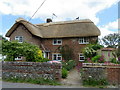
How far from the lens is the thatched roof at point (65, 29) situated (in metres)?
18.1

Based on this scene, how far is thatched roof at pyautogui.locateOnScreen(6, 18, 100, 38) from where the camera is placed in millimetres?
18078

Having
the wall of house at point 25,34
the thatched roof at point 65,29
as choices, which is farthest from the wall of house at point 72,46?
the wall of house at point 25,34

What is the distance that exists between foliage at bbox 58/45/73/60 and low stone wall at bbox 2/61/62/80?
36.1 ft

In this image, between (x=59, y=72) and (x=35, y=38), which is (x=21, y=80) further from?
(x=35, y=38)

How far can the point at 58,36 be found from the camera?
19.3 metres

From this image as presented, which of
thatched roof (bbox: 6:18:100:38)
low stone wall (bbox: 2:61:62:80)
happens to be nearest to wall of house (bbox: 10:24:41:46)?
thatched roof (bbox: 6:18:100:38)

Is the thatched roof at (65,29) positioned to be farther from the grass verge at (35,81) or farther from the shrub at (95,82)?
the shrub at (95,82)

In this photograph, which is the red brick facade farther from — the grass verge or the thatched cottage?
the grass verge

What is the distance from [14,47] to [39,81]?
13.1 ft

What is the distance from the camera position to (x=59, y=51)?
19.2 meters

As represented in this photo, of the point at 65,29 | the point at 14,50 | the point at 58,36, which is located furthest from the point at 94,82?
the point at 65,29

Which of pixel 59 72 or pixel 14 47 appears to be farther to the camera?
pixel 14 47

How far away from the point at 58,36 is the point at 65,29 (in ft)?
6.39

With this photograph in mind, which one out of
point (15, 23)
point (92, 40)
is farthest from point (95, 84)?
point (15, 23)
